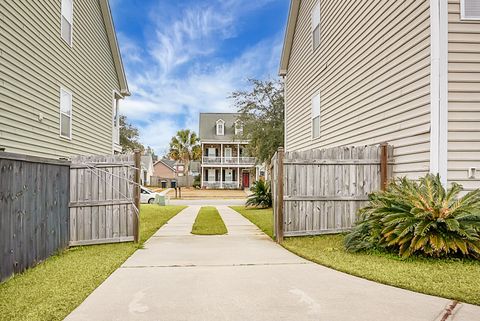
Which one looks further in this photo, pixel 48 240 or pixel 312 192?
pixel 312 192

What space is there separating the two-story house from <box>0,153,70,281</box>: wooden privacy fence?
37675mm

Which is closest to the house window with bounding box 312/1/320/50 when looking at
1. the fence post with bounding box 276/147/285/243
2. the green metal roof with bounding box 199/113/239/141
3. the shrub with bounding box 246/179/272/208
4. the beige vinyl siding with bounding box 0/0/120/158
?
the fence post with bounding box 276/147/285/243

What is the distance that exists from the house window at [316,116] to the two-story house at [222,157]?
104ft

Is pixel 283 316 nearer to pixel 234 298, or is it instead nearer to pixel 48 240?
pixel 234 298

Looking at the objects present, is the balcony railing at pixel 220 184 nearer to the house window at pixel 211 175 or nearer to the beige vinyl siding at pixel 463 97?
the house window at pixel 211 175

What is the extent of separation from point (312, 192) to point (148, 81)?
22441mm

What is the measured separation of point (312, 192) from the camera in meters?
8.02

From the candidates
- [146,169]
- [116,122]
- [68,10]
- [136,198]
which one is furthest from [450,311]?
[146,169]

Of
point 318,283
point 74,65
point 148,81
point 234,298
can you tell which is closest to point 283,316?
point 234,298

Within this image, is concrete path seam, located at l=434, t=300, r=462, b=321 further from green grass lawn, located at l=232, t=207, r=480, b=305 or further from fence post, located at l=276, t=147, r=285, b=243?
fence post, located at l=276, t=147, r=285, b=243

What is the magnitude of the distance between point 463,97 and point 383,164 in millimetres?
1948

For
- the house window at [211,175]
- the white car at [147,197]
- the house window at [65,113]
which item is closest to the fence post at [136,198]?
the house window at [65,113]

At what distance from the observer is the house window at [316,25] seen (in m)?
12.3

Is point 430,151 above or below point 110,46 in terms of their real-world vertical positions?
below
